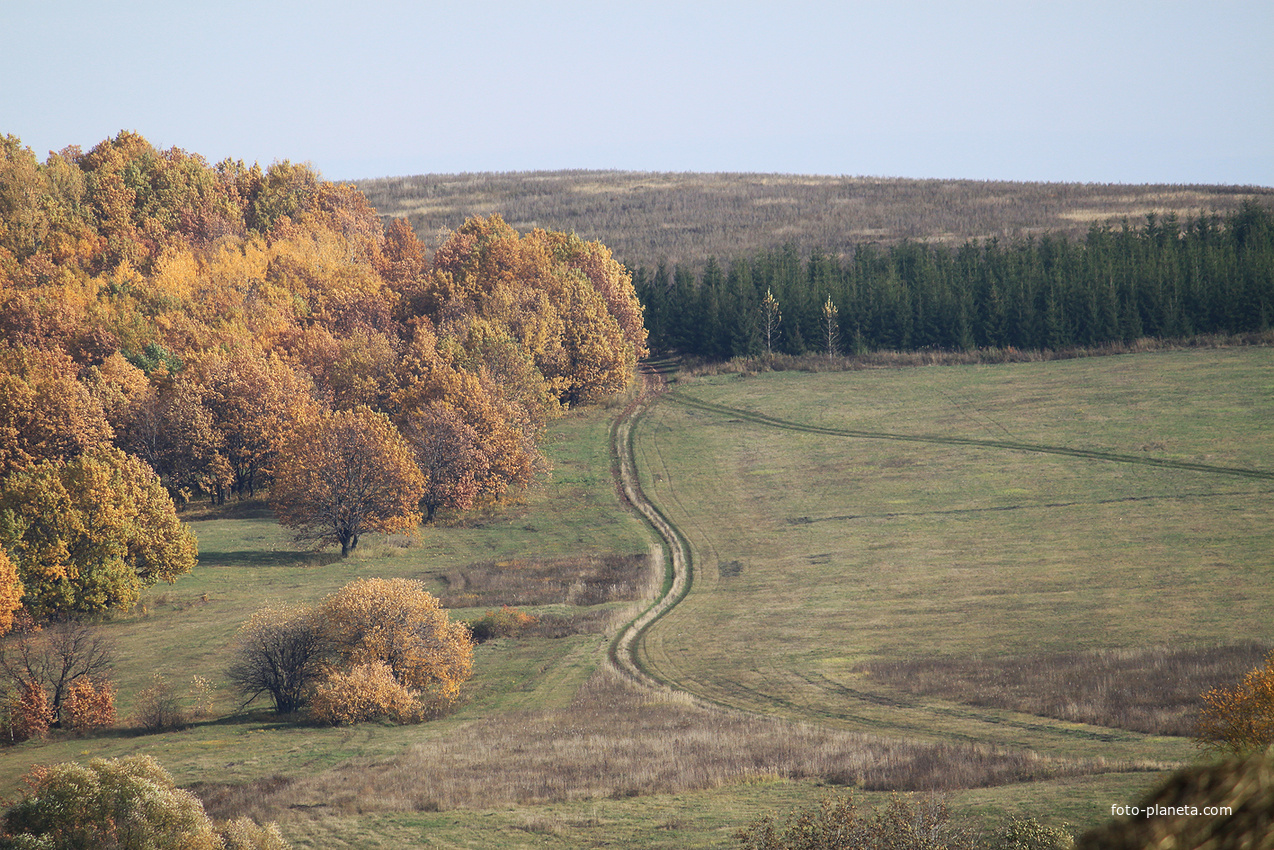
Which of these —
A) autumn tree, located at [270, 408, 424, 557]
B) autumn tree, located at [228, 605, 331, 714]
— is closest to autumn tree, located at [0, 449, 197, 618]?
autumn tree, located at [270, 408, 424, 557]

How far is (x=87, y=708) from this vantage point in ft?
129

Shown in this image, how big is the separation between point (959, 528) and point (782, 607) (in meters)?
16.3

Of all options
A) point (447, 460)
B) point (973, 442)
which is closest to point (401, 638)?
point (447, 460)

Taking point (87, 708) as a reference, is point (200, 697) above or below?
below

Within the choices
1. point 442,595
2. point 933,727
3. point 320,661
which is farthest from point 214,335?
point 933,727

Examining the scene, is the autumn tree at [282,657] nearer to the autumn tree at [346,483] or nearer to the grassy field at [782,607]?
the grassy field at [782,607]

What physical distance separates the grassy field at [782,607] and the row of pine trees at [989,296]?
34.8ft

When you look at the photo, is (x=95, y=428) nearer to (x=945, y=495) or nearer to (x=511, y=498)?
(x=511, y=498)

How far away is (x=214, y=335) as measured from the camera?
92.9 meters

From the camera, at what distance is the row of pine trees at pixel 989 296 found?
10550 cm

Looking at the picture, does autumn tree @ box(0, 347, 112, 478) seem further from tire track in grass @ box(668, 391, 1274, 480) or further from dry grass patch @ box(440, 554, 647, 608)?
tire track in grass @ box(668, 391, 1274, 480)

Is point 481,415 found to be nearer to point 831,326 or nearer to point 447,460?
point 447,460

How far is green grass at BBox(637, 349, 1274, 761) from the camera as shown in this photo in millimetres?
41812

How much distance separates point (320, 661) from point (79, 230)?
330 ft
